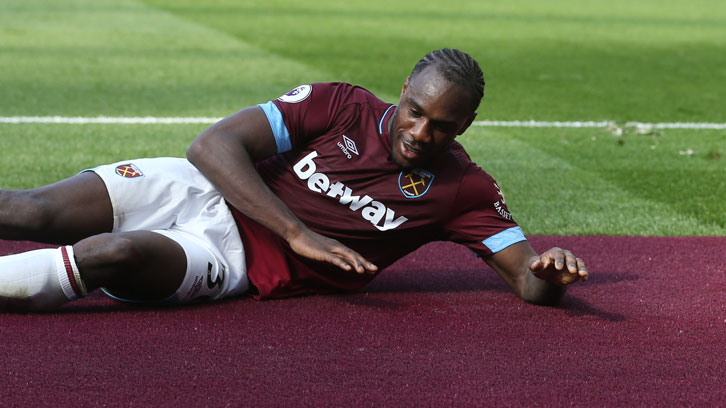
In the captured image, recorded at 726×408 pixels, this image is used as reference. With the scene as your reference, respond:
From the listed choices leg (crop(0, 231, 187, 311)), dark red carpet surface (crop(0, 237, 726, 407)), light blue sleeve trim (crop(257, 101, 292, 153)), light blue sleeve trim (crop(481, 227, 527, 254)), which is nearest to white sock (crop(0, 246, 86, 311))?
leg (crop(0, 231, 187, 311))

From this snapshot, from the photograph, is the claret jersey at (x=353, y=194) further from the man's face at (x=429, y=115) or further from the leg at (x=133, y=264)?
the leg at (x=133, y=264)

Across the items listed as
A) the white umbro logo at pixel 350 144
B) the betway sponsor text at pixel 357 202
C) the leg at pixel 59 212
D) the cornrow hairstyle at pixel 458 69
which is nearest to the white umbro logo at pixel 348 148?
the white umbro logo at pixel 350 144

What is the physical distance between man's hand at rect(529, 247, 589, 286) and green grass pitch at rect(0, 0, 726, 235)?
1601 millimetres

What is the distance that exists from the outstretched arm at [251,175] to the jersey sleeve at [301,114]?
36mm

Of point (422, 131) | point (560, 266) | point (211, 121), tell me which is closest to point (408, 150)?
point (422, 131)

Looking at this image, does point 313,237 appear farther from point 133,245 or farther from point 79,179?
point 79,179

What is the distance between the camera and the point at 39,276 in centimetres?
331

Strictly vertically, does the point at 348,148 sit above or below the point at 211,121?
above

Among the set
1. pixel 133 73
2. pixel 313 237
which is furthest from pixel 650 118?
pixel 313 237

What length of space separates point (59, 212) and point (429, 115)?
1387 millimetres

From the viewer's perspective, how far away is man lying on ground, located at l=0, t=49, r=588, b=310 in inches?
136

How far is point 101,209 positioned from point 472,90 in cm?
143

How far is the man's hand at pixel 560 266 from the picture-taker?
3346 mm

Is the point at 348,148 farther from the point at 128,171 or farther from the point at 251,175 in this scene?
the point at 128,171
